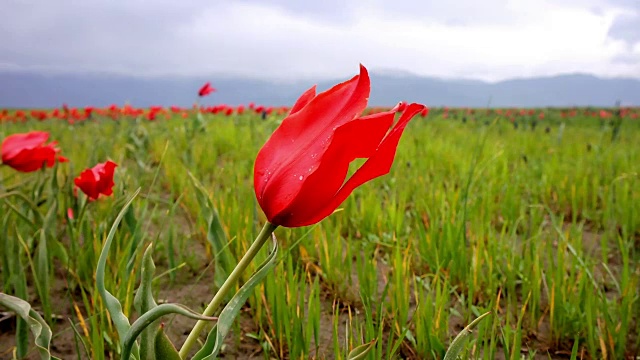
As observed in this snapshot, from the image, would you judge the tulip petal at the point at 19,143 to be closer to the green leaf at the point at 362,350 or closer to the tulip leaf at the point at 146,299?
the tulip leaf at the point at 146,299

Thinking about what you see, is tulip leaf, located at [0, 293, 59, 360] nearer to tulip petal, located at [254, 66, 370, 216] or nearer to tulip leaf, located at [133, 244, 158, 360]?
tulip leaf, located at [133, 244, 158, 360]

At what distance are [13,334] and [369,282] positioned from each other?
0.89 meters

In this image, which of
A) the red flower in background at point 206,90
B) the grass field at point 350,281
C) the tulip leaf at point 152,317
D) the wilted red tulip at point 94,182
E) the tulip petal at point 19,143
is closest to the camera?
the tulip leaf at point 152,317

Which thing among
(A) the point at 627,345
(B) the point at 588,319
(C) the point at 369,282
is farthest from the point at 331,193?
(A) the point at 627,345

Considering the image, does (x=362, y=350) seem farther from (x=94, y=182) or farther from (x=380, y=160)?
(x=94, y=182)

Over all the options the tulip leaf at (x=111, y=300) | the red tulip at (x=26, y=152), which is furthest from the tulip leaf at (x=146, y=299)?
the red tulip at (x=26, y=152)

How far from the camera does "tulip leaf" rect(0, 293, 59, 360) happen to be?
58 centimetres

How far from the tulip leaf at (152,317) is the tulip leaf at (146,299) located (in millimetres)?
69

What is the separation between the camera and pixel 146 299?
0.60m

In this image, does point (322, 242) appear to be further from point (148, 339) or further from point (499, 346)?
point (148, 339)

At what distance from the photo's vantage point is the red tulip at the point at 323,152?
0.49 metres

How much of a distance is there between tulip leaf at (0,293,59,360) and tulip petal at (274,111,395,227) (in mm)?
328

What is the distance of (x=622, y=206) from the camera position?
7.14 feet

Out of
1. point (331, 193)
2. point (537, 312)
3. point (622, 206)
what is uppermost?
point (331, 193)
